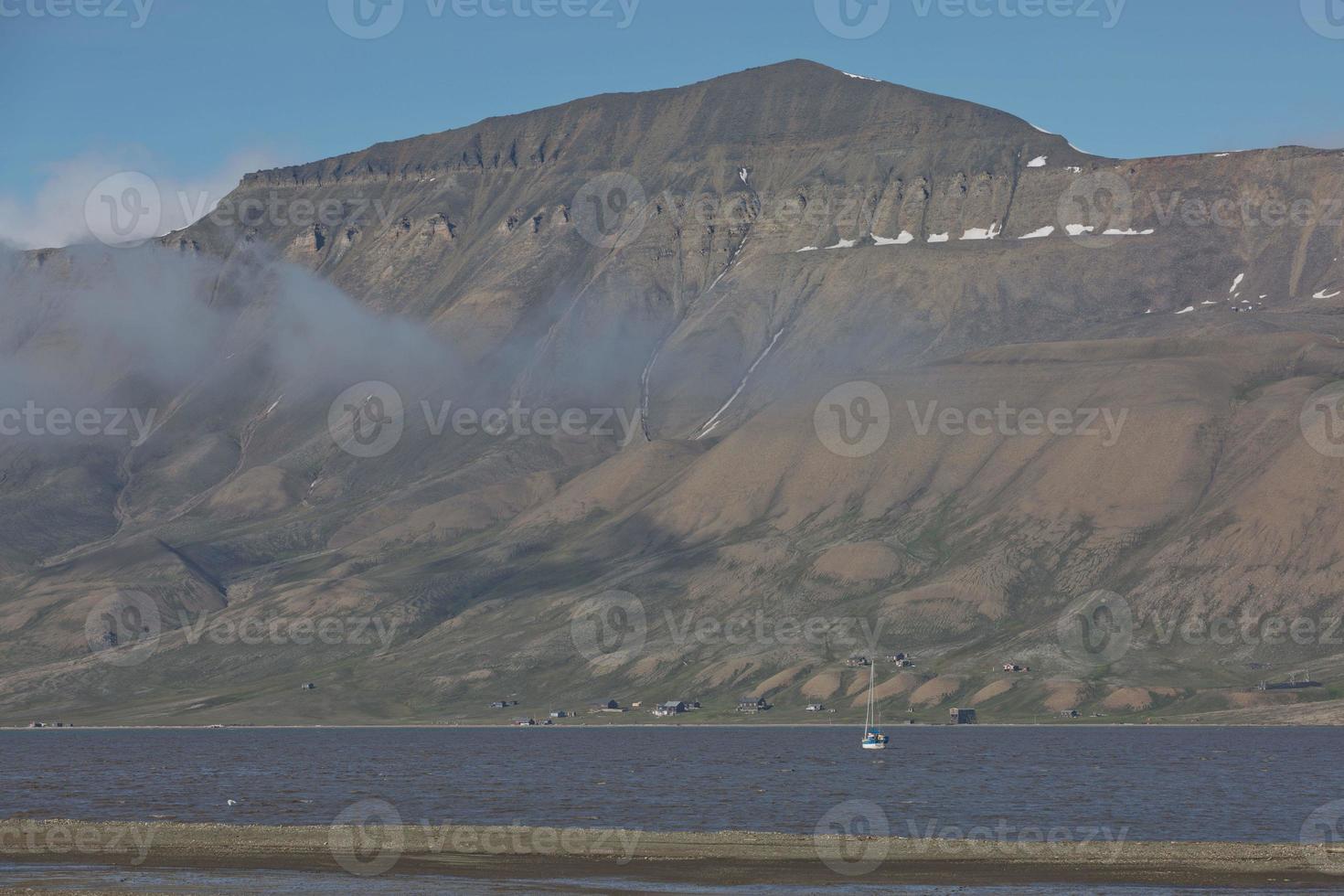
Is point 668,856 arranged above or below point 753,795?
above

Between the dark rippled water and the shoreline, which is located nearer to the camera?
the shoreline

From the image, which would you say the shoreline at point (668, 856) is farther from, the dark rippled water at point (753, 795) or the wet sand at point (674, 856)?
the dark rippled water at point (753, 795)

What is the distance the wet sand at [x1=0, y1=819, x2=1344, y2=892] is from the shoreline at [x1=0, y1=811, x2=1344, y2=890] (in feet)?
0.31

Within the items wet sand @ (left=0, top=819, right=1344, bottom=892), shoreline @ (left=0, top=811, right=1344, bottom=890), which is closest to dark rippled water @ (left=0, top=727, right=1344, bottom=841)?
shoreline @ (left=0, top=811, right=1344, bottom=890)

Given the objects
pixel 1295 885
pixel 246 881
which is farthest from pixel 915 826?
pixel 246 881

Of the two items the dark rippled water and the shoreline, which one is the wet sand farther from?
the dark rippled water

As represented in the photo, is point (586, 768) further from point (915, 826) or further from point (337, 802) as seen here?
point (915, 826)

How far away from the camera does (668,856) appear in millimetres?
101375

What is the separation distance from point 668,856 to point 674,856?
32 centimetres

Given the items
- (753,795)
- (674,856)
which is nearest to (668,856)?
(674,856)

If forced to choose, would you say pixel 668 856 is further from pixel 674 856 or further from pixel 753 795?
pixel 753 795

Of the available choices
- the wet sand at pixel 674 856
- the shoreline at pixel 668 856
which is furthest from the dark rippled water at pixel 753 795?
the wet sand at pixel 674 856

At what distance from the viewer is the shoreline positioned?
303ft

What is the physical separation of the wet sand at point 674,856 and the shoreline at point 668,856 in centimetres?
9
